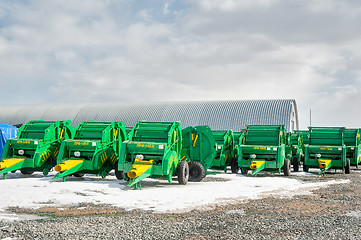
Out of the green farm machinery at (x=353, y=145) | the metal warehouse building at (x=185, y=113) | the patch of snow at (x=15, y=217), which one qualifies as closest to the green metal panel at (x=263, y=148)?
the green farm machinery at (x=353, y=145)

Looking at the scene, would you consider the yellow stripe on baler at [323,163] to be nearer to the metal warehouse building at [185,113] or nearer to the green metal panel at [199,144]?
the green metal panel at [199,144]

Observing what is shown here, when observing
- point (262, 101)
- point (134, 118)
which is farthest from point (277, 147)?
point (134, 118)

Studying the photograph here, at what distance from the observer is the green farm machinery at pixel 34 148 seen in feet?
45.7

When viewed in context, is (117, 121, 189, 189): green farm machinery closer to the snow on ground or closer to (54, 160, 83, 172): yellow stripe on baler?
the snow on ground

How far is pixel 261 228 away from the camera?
6.88 m

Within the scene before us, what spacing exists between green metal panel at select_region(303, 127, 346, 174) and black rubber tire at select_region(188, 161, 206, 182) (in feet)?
23.3

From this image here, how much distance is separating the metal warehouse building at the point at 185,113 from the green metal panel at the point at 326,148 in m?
19.0

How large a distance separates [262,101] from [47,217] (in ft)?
123

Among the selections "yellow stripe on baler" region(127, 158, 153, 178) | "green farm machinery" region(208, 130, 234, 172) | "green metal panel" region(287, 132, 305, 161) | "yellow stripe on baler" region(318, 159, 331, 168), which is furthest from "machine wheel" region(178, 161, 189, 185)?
"green metal panel" region(287, 132, 305, 161)

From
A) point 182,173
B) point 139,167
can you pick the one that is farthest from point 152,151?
point 182,173

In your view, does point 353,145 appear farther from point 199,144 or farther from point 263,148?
point 199,144

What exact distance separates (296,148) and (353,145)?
10.0 ft

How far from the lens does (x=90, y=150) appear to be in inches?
544

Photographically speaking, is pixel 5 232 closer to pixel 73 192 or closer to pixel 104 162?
pixel 73 192
